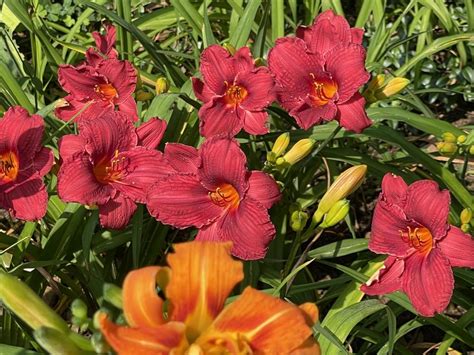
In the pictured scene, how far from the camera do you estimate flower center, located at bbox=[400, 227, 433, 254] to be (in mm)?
1412

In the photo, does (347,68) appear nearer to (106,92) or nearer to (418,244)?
(418,244)

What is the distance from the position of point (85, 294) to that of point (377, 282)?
0.76 m

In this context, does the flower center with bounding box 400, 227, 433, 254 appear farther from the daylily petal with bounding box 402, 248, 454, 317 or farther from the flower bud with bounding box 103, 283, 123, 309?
the flower bud with bounding box 103, 283, 123, 309

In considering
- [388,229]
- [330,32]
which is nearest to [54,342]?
[388,229]

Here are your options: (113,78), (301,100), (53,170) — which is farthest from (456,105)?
(53,170)

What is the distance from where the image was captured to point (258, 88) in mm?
1586

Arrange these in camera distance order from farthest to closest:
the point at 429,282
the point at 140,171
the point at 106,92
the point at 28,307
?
the point at 106,92
the point at 140,171
the point at 429,282
the point at 28,307

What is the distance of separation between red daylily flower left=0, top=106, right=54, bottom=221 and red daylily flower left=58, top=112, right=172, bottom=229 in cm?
5

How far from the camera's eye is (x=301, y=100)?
5.15 feet

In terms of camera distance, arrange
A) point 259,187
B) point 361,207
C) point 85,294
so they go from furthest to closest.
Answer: point 361,207
point 85,294
point 259,187

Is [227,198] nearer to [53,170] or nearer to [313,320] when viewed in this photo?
[53,170]

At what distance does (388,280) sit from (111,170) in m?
0.60

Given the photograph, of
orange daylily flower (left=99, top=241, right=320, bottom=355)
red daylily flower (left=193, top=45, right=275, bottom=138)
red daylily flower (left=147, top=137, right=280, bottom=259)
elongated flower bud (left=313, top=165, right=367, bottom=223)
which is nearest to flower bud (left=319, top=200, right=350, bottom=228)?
elongated flower bud (left=313, top=165, right=367, bottom=223)

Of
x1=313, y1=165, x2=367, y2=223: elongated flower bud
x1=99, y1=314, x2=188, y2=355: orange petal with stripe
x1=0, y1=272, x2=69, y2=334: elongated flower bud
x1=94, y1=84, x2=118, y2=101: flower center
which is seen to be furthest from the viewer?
x1=94, y1=84, x2=118, y2=101: flower center
